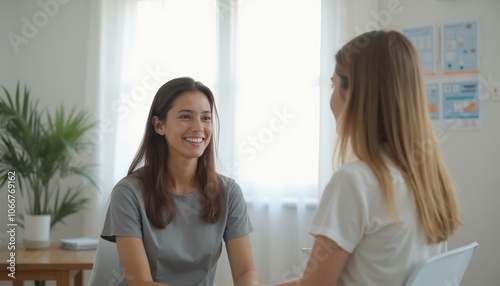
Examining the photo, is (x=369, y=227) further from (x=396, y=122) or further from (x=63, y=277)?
(x=63, y=277)

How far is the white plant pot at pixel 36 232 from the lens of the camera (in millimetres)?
3289

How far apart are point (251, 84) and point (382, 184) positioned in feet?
9.53

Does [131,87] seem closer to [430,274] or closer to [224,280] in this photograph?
[224,280]

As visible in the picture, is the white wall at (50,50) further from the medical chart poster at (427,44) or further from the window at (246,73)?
the medical chart poster at (427,44)

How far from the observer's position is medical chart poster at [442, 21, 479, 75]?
3.43 meters

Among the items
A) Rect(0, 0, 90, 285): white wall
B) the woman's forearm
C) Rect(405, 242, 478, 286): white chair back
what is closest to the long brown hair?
the woman's forearm

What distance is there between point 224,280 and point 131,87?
1614 millimetres

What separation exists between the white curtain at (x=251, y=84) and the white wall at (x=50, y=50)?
7.9 inches

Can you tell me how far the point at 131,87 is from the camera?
4180 millimetres

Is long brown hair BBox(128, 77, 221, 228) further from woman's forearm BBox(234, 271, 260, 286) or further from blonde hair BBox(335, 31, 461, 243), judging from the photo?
blonde hair BBox(335, 31, 461, 243)

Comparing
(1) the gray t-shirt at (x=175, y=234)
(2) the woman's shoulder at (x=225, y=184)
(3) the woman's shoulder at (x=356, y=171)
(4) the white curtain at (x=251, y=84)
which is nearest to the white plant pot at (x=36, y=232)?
(4) the white curtain at (x=251, y=84)

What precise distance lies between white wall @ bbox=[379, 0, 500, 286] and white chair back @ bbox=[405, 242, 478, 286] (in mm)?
2329

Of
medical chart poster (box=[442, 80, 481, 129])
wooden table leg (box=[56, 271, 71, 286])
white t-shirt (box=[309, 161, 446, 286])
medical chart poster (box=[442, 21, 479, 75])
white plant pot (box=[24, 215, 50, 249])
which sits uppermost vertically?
medical chart poster (box=[442, 21, 479, 75])

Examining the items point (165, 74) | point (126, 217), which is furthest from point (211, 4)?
point (126, 217)
